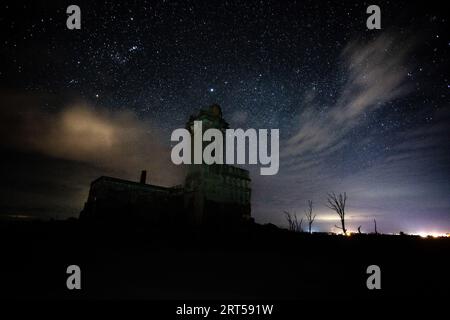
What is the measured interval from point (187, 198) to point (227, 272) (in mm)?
27090

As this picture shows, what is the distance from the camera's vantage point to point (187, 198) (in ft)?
126

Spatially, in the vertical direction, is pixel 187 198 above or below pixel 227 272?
above

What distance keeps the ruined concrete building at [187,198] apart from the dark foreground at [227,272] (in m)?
14.1

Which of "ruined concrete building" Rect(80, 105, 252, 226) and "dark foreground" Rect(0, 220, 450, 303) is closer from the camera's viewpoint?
"dark foreground" Rect(0, 220, 450, 303)

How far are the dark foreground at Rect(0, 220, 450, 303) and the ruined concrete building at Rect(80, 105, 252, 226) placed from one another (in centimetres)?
1412

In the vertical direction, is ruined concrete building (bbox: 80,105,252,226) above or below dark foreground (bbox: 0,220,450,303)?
above

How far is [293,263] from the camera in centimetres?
1479

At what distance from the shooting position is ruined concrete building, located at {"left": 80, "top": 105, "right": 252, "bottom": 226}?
3394 centimetres

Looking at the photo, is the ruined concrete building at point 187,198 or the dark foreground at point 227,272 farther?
the ruined concrete building at point 187,198

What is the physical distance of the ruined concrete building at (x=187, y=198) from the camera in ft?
111
